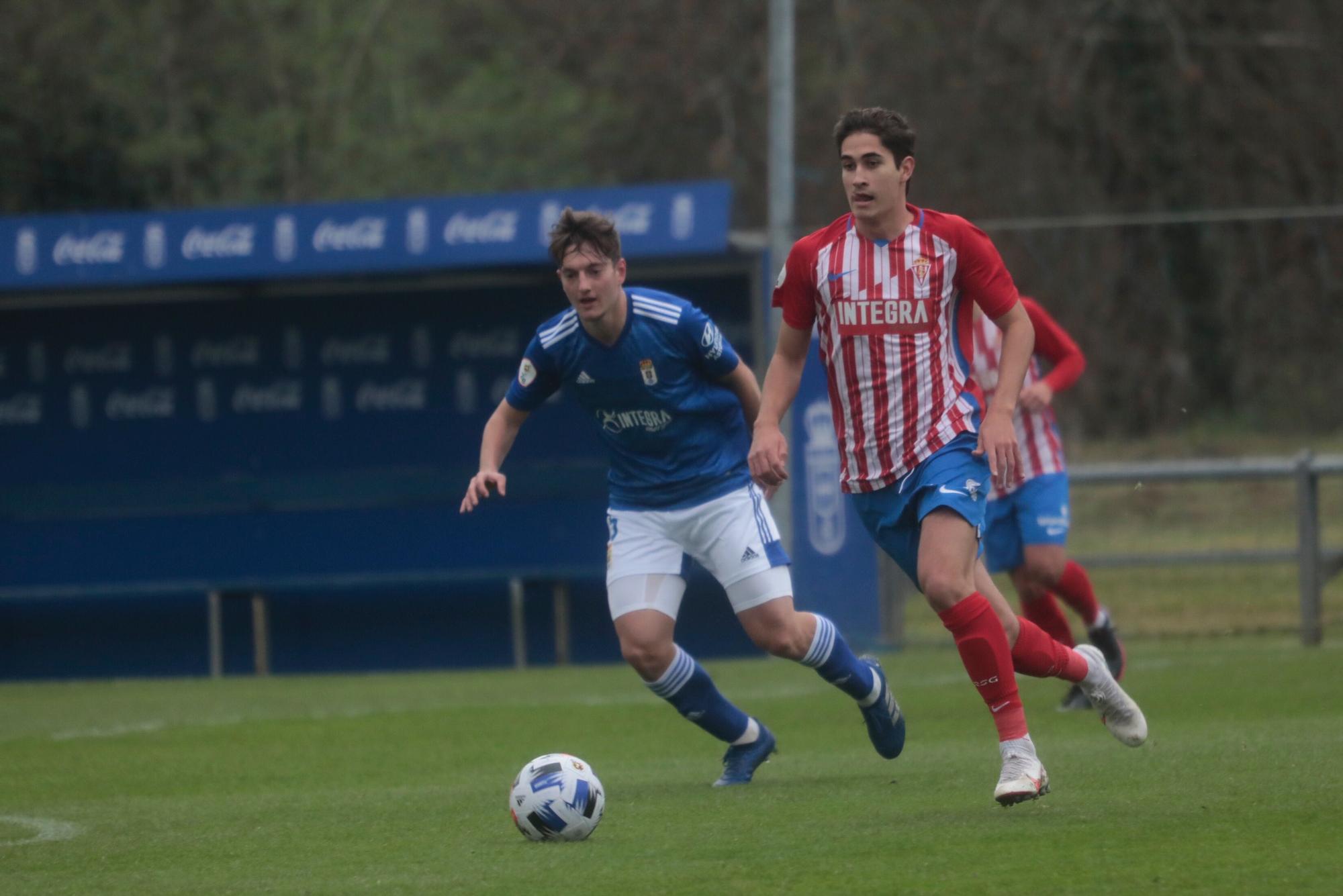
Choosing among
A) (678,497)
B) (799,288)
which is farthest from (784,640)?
(799,288)

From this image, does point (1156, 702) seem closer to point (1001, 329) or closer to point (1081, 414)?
point (1001, 329)

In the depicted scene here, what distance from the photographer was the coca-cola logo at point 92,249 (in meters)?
13.8

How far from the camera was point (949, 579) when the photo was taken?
5789 millimetres

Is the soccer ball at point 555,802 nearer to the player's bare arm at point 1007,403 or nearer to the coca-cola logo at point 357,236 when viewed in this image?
the player's bare arm at point 1007,403

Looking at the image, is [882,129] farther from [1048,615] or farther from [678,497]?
[1048,615]

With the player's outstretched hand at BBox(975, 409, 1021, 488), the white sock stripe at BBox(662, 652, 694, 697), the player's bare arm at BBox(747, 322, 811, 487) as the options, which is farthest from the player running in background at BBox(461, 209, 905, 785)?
the player's outstretched hand at BBox(975, 409, 1021, 488)

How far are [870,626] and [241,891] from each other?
8.66m

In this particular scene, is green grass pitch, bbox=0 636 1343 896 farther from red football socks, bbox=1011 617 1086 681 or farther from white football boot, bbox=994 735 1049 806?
red football socks, bbox=1011 617 1086 681

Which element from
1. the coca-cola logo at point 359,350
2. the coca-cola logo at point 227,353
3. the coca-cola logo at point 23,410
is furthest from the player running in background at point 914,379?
the coca-cola logo at point 23,410

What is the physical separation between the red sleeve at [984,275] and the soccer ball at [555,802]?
1835mm

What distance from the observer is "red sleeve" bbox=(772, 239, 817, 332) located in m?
6.07

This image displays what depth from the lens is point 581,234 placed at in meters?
6.51

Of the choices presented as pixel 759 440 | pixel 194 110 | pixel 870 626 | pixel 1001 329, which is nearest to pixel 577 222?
pixel 759 440

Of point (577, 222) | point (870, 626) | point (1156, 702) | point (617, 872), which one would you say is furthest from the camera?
point (870, 626)
